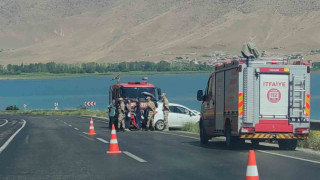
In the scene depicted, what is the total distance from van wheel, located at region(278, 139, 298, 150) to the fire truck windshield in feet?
54.1

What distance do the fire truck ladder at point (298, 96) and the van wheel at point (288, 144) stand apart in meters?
1.06

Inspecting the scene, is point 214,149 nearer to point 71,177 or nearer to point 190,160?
point 190,160

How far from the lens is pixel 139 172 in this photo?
1692 cm

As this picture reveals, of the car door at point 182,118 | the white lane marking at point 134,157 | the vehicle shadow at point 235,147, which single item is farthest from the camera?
the car door at point 182,118

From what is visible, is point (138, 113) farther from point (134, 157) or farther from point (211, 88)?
point (134, 157)

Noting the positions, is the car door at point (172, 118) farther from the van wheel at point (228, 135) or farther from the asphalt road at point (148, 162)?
the van wheel at point (228, 135)

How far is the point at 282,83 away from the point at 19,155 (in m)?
7.72

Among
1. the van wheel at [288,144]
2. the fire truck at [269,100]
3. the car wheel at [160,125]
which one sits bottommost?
the car wheel at [160,125]

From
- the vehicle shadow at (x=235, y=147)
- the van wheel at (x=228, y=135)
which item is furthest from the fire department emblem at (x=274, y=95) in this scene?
the vehicle shadow at (x=235, y=147)

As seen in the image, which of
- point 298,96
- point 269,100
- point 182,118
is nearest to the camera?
point 269,100

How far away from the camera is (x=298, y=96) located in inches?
893

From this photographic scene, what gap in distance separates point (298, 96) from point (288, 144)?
1.70 meters

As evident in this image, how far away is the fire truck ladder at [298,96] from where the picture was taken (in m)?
22.6

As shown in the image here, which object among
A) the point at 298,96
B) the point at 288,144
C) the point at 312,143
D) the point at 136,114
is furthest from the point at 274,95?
the point at 136,114
